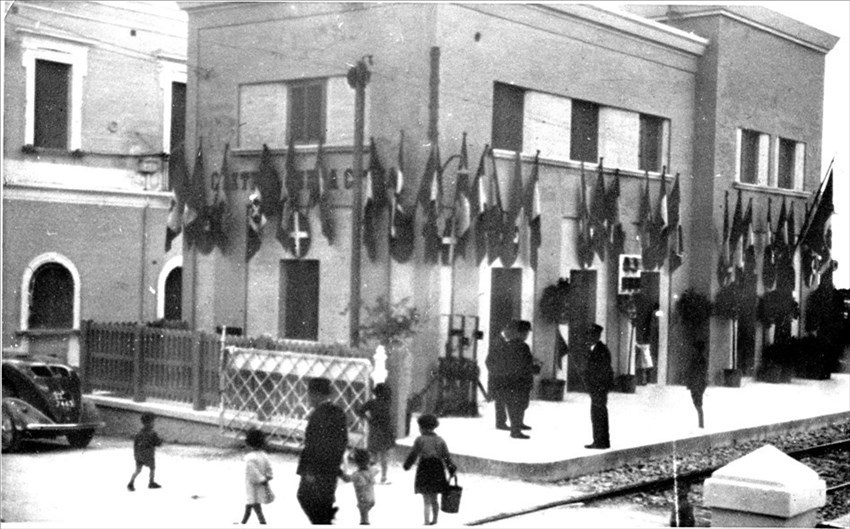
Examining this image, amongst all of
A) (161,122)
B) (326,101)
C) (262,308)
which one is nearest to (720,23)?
(326,101)

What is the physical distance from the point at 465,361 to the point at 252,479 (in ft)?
18.4

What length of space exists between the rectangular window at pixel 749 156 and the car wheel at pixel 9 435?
9.39 metres

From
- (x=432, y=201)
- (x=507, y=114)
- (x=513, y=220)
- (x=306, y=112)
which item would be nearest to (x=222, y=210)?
(x=306, y=112)

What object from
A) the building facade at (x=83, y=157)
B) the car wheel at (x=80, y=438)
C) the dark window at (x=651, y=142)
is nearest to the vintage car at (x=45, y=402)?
the car wheel at (x=80, y=438)

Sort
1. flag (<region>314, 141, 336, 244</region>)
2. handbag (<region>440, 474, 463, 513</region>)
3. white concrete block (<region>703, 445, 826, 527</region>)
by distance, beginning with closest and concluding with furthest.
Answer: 1. white concrete block (<region>703, 445, 826, 527</region>)
2. handbag (<region>440, 474, 463, 513</region>)
3. flag (<region>314, 141, 336, 244</region>)

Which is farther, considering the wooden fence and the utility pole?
the wooden fence

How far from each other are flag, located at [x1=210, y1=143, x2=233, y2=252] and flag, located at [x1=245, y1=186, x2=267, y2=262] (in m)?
0.27

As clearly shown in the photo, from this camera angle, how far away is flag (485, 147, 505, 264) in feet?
42.3

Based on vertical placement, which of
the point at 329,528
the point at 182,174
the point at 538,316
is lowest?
the point at 329,528

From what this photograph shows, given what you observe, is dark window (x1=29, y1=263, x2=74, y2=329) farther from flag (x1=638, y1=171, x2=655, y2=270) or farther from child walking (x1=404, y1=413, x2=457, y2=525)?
flag (x1=638, y1=171, x2=655, y2=270)

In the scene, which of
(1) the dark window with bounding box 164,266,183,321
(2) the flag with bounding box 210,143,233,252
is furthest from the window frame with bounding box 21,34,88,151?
(1) the dark window with bounding box 164,266,183,321

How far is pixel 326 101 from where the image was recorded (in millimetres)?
12523

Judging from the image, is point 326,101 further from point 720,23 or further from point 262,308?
point 720,23

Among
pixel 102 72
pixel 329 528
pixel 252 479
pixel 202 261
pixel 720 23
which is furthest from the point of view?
pixel 720 23
